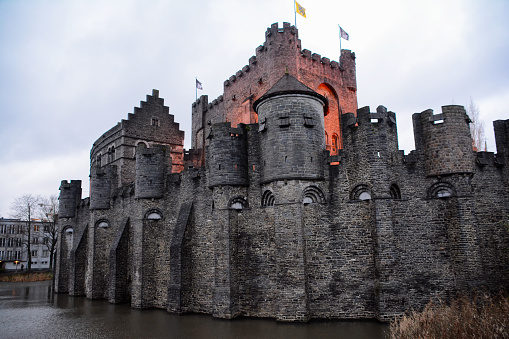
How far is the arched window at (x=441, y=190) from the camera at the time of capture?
16.8 meters

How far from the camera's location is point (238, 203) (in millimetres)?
18953

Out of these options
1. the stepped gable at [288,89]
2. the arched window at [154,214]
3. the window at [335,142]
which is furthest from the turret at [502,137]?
the arched window at [154,214]

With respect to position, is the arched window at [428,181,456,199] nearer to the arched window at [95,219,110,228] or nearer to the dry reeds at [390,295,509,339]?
the dry reeds at [390,295,509,339]

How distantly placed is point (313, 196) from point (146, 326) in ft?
30.1

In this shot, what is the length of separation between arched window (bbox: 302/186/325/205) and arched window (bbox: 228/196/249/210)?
3.17m

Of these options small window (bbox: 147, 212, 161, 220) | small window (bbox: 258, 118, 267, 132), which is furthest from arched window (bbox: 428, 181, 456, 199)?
small window (bbox: 147, 212, 161, 220)

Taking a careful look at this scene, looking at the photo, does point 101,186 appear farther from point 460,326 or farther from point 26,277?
point 460,326

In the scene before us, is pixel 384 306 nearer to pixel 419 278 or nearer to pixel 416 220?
pixel 419 278

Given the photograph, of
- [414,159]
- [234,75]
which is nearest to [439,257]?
[414,159]

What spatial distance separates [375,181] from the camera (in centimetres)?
1648

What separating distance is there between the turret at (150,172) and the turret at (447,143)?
1451 centimetres

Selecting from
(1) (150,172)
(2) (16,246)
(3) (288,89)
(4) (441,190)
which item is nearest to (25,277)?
(1) (150,172)

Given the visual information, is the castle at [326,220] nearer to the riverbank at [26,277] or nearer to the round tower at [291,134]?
the round tower at [291,134]

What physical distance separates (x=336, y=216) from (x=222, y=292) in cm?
626
